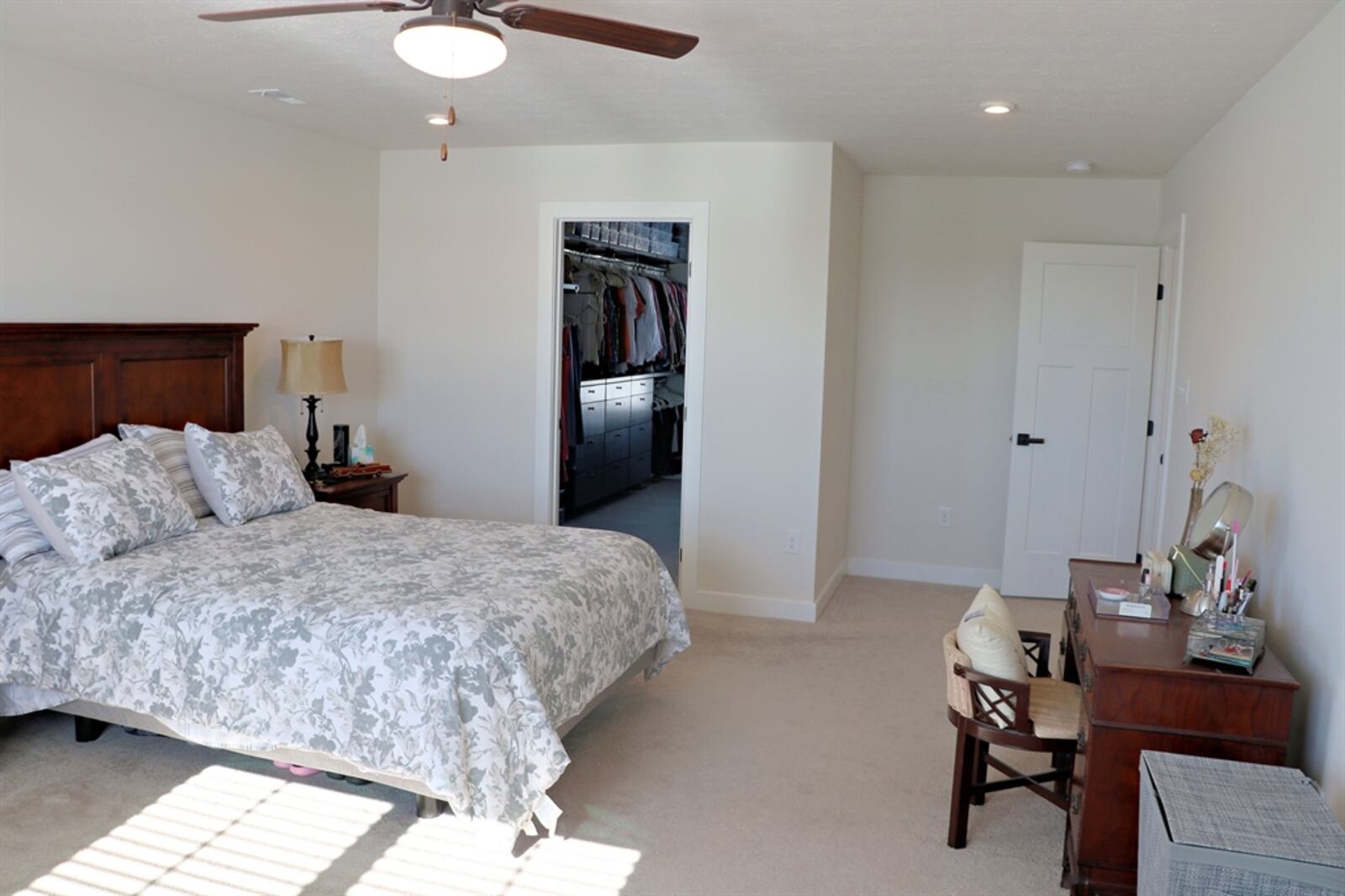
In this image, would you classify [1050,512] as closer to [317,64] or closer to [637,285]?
[637,285]

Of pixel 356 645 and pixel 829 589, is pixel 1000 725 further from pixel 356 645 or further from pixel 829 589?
pixel 829 589

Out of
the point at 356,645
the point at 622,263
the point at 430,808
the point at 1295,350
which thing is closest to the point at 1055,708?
the point at 1295,350

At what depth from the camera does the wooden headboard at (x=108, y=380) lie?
367 centimetres

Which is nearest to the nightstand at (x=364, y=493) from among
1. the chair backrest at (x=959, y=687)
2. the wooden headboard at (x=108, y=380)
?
the wooden headboard at (x=108, y=380)

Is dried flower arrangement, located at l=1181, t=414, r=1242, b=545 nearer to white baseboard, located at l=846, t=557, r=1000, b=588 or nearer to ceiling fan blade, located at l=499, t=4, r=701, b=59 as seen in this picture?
ceiling fan blade, located at l=499, t=4, r=701, b=59

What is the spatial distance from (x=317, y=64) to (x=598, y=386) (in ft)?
13.7

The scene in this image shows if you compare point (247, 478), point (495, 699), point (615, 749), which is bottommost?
point (615, 749)

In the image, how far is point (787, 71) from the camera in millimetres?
3674

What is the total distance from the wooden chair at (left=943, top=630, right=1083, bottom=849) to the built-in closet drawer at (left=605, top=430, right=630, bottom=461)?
5.29 metres

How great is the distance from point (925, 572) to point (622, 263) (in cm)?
354

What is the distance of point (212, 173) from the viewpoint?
4.64 m

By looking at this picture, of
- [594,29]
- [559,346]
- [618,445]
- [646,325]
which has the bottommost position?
[618,445]

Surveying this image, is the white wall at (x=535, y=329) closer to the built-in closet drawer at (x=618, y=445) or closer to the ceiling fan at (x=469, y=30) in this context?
the built-in closet drawer at (x=618, y=445)

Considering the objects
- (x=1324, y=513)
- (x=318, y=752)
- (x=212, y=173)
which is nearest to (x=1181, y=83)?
(x=1324, y=513)
